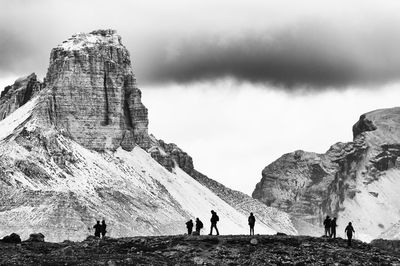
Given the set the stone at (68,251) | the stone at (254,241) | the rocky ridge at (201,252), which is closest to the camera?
the rocky ridge at (201,252)

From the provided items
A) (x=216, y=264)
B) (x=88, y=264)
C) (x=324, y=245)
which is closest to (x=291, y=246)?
(x=324, y=245)

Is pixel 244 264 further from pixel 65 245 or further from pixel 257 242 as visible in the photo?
pixel 65 245

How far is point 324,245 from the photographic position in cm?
13212

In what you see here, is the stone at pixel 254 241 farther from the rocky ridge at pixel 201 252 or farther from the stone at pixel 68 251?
the stone at pixel 68 251

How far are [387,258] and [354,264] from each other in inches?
227

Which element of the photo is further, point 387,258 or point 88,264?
point 387,258

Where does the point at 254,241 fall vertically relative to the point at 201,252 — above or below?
above

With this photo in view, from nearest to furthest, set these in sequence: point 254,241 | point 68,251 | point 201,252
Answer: point 201,252 → point 68,251 → point 254,241

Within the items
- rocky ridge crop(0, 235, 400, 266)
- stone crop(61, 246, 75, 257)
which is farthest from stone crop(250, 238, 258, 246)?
stone crop(61, 246, 75, 257)

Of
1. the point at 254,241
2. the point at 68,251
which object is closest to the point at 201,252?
the point at 254,241

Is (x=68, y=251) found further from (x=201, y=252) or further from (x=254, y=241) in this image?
(x=254, y=241)

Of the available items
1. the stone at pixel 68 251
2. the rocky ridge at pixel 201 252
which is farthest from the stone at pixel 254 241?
the stone at pixel 68 251

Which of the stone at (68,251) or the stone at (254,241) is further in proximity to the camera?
the stone at (254,241)

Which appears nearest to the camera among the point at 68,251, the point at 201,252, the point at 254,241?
the point at 201,252
